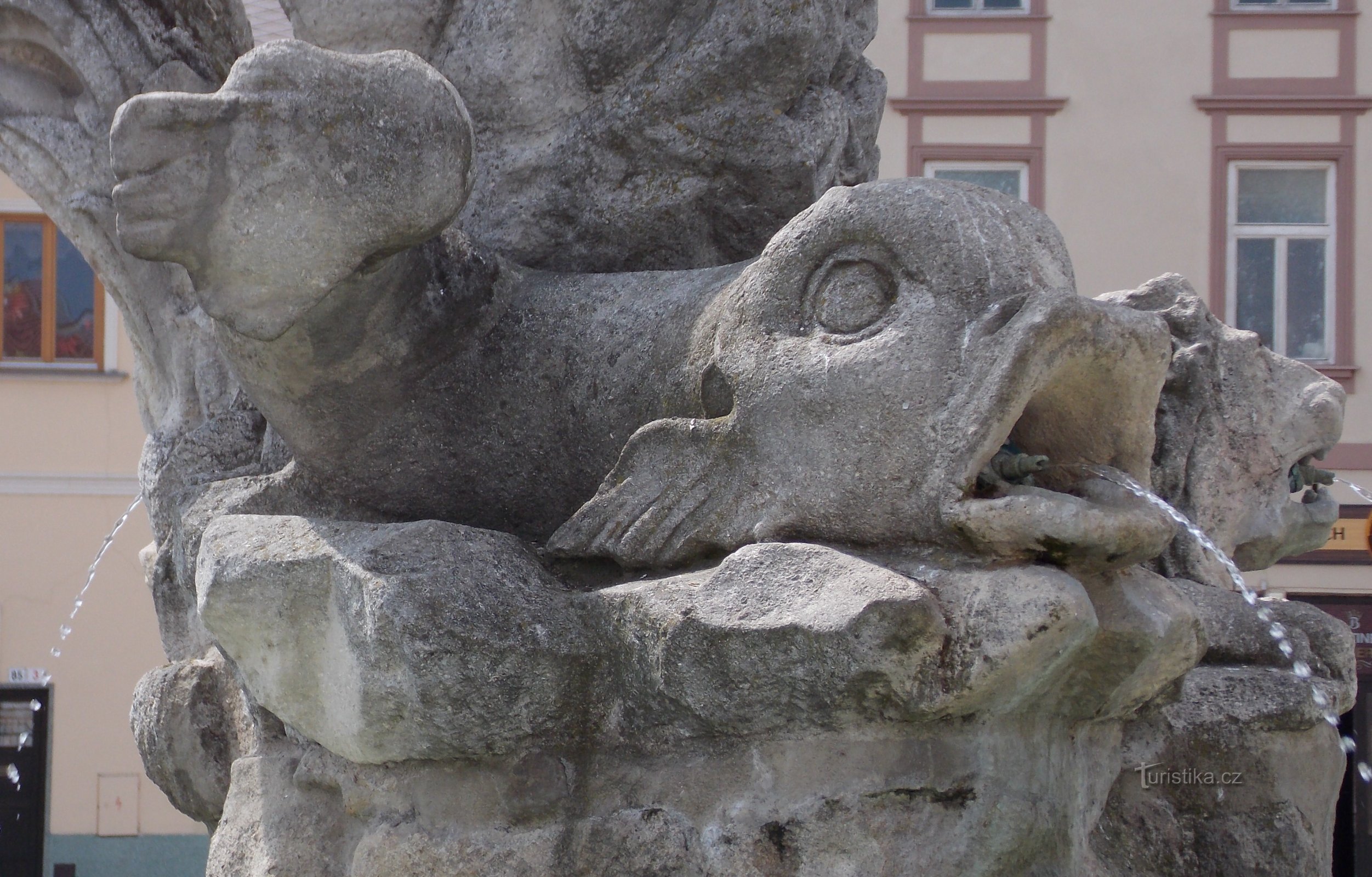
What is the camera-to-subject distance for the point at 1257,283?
1077 centimetres

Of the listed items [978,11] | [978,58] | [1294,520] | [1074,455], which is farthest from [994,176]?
[1074,455]

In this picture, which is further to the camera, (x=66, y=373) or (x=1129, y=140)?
(x=1129, y=140)

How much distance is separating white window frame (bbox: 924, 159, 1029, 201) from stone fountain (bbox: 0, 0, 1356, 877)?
843 cm

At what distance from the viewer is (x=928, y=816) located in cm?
190

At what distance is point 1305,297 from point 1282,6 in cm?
185

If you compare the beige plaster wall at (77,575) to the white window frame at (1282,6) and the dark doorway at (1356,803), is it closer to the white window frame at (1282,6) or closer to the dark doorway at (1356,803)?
the dark doorway at (1356,803)

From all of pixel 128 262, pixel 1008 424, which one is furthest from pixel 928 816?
pixel 128 262

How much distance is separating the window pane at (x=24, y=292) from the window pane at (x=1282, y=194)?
7212 millimetres

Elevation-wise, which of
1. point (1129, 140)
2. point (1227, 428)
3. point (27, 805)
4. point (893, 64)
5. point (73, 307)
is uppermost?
point (893, 64)

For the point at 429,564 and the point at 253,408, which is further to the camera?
the point at 253,408

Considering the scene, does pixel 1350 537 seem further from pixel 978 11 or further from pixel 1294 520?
pixel 1294 520

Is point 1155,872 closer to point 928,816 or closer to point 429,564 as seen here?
point 928,816

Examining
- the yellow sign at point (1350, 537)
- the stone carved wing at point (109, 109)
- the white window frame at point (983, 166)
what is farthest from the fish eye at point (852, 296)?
the white window frame at point (983, 166)

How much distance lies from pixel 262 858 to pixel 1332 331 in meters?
9.62
